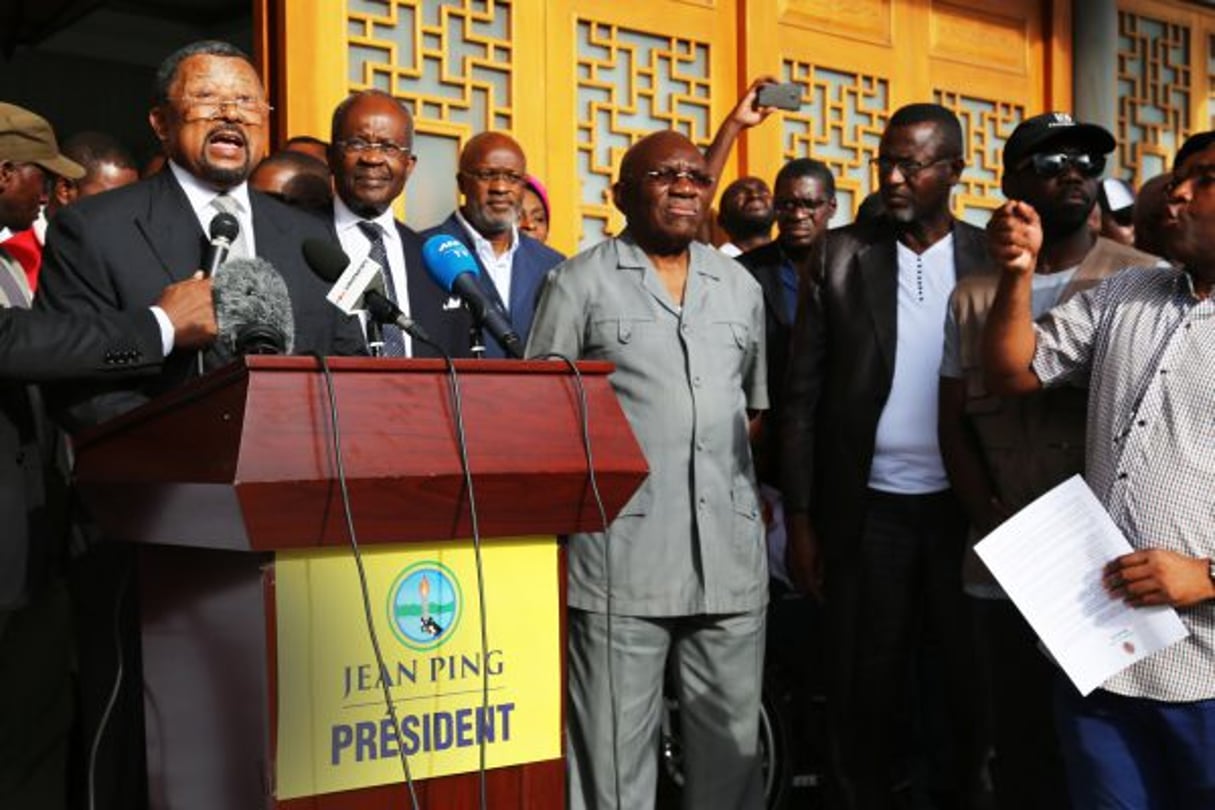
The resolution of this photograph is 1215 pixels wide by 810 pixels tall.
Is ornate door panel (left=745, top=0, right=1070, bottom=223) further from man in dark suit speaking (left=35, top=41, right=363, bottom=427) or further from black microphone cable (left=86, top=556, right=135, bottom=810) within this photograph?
black microphone cable (left=86, top=556, right=135, bottom=810)

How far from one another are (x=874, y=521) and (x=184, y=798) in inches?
78.5

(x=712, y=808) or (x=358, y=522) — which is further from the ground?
(x=358, y=522)

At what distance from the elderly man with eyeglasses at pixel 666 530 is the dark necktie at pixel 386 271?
42 centimetres

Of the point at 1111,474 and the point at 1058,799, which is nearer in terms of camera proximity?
the point at 1111,474

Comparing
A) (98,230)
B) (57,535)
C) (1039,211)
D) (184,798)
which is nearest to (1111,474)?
(1039,211)

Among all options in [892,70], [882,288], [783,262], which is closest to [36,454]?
[882,288]

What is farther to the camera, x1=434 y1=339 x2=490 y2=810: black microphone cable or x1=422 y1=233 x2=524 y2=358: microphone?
x1=422 y1=233 x2=524 y2=358: microphone

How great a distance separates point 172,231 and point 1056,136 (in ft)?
6.71

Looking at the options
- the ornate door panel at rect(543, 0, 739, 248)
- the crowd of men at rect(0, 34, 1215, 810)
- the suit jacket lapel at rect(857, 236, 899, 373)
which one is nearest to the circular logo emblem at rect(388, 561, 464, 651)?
the crowd of men at rect(0, 34, 1215, 810)

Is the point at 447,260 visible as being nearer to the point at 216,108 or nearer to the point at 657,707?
the point at 216,108

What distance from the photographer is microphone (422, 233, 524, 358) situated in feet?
8.64

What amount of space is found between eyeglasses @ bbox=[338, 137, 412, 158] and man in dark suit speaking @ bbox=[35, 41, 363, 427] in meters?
0.95

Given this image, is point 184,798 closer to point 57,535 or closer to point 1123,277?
point 57,535

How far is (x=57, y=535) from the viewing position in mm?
3457
